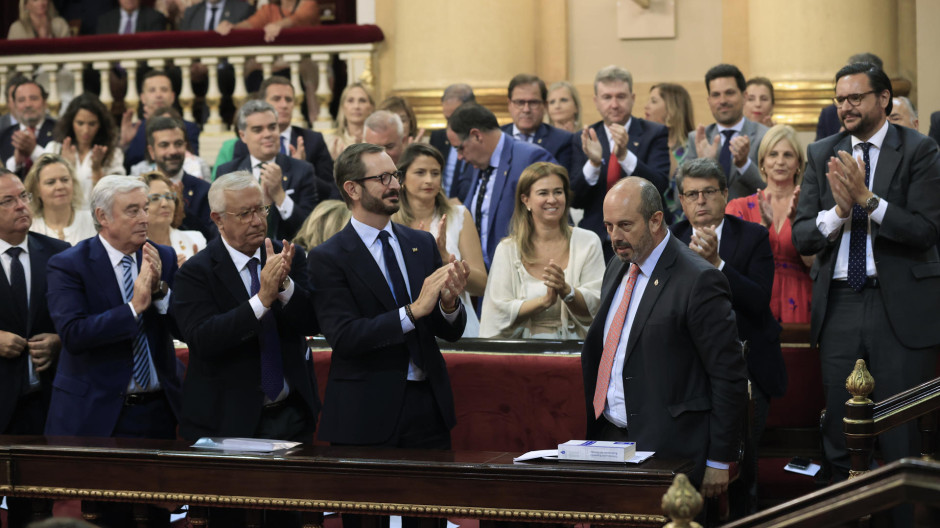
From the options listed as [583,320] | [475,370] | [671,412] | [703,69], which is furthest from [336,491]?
[703,69]

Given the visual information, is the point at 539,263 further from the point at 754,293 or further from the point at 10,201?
the point at 10,201

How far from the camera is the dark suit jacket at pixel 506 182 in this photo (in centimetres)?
646

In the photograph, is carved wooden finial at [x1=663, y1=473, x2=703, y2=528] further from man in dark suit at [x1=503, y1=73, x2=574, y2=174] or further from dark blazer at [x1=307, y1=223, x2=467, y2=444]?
man in dark suit at [x1=503, y1=73, x2=574, y2=174]

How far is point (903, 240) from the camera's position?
5000 millimetres

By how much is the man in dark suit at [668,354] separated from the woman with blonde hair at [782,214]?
1810 mm

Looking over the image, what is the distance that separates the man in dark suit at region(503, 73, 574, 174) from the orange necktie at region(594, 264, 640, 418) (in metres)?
3.01

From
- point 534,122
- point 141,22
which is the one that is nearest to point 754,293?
point 534,122

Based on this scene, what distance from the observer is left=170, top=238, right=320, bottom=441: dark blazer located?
4.37m

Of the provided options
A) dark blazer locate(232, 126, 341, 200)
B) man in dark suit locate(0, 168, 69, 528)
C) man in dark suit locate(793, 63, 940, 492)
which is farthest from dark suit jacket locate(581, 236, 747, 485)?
dark blazer locate(232, 126, 341, 200)

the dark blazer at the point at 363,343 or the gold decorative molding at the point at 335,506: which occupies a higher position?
the dark blazer at the point at 363,343

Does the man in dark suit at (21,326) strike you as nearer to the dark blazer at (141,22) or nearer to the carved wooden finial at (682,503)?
the carved wooden finial at (682,503)

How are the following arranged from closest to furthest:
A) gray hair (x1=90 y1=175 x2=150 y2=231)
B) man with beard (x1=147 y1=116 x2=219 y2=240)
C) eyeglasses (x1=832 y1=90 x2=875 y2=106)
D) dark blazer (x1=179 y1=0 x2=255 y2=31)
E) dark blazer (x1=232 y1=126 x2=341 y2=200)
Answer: gray hair (x1=90 y1=175 x2=150 y2=231)
eyeglasses (x1=832 y1=90 x2=875 y2=106)
man with beard (x1=147 y1=116 x2=219 y2=240)
dark blazer (x1=232 y1=126 x2=341 y2=200)
dark blazer (x1=179 y1=0 x2=255 y2=31)

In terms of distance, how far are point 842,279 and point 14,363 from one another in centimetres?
337

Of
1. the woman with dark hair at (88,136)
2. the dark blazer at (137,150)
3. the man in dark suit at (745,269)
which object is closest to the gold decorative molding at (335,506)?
the man in dark suit at (745,269)
